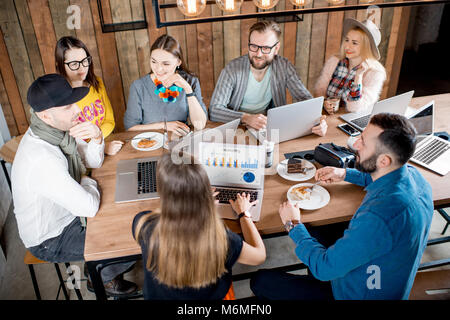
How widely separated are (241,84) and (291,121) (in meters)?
0.68

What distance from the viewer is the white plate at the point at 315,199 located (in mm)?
1738

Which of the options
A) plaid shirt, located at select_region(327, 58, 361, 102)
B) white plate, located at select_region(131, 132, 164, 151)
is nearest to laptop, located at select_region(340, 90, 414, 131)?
plaid shirt, located at select_region(327, 58, 361, 102)

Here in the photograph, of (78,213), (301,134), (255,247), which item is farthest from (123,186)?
(301,134)

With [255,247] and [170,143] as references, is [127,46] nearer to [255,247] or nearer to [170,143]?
[170,143]

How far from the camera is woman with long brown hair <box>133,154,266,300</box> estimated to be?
4.19ft

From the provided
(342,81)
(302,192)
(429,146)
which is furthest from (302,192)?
(342,81)

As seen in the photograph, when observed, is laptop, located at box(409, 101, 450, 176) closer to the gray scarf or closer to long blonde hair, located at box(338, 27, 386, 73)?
long blonde hair, located at box(338, 27, 386, 73)

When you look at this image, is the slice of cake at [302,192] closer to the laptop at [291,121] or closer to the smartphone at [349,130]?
the laptop at [291,121]

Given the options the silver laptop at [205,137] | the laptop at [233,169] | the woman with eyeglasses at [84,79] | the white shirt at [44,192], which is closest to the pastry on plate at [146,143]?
the woman with eyeglasses at [84,79]

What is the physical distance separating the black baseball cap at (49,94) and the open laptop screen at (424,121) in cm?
191

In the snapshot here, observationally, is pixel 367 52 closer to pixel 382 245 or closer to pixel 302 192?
pixel 302 192

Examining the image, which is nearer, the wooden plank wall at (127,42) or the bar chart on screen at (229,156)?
the bar chart on screen at (229,156)

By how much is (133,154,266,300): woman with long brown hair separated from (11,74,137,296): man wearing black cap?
499mm

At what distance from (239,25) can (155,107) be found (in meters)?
1.39
